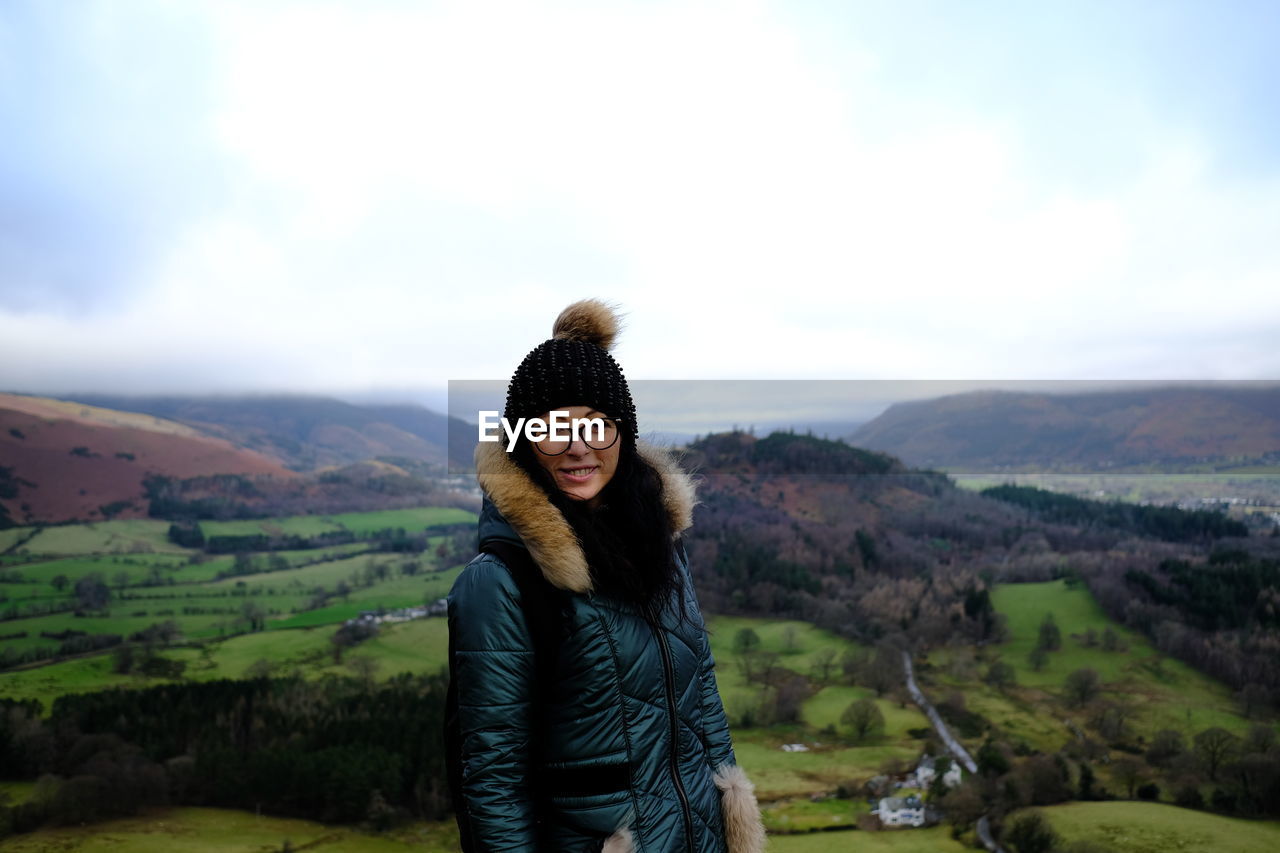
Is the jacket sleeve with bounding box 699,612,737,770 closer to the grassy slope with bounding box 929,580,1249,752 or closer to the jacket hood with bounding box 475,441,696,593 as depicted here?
the jacket hood with bounding box 475,441,696,593

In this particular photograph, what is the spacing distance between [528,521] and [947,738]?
15584 millimetres

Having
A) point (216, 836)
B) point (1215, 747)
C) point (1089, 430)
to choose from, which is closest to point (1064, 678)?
point (1215, 747)

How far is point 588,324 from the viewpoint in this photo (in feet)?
7.28

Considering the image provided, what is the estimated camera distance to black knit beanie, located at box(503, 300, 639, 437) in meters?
2.02

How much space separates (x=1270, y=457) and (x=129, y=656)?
29.1 metres

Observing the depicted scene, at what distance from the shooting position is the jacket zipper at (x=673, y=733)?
1927 mm

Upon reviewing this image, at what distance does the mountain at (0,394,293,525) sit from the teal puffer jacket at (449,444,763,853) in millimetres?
24405

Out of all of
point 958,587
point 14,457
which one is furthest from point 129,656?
point 958,587

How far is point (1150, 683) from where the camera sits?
14.9m

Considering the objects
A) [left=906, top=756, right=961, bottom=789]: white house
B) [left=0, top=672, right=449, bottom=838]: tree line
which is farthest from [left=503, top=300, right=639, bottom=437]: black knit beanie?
[left=906, top=756, right=961, bottom=789]: white house

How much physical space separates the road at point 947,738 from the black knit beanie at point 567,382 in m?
11.7

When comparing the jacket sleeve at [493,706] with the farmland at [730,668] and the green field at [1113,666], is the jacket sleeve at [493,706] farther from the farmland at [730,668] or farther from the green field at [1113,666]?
the green field at [1113,666]

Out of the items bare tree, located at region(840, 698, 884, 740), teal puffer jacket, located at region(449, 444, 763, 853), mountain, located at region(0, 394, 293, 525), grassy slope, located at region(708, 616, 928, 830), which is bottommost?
grassy slope, located at region(708, 616, 928, 830)

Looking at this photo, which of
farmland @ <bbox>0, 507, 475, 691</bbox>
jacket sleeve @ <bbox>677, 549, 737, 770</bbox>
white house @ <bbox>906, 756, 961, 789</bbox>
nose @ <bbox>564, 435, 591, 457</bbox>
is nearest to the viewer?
nose @ <bbox>564, 435, 591, 457</bbox>
